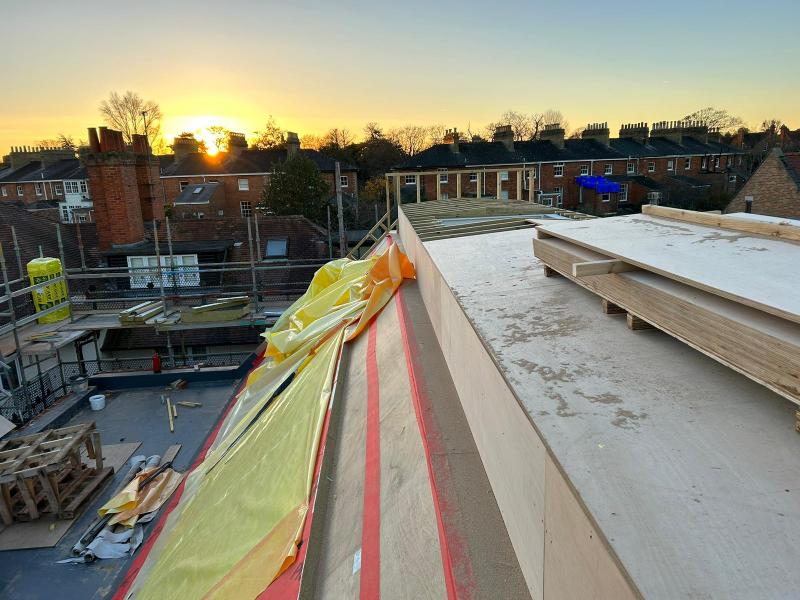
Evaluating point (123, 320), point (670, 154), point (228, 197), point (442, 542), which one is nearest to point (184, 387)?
point (123, 320)

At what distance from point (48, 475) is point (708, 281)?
26.1 feet

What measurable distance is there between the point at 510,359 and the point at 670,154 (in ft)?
142

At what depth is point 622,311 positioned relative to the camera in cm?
281

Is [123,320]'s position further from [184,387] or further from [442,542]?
[442,542]

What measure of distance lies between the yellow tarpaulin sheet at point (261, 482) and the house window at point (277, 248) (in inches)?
383

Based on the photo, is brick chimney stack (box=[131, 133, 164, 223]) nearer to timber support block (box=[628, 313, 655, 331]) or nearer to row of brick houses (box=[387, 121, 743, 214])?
timber support block (box=[628, 313, 655, 331])

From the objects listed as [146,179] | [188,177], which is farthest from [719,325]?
[188,177]

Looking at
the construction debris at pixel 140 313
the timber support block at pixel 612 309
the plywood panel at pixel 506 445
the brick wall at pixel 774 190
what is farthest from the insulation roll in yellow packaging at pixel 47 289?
the brick wall at pixel 774 190

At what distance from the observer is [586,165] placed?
1446 inches

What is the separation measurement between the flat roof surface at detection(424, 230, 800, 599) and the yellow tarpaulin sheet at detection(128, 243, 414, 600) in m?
2.03

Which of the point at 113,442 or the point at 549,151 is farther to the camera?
the point at 549,151

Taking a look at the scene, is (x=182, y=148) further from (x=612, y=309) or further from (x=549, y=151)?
(x=612, y=309)

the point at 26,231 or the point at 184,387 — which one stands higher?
the point at 26,231

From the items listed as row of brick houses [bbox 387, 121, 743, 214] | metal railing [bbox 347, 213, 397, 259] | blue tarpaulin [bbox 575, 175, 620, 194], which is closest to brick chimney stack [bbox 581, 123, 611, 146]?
row of brick houses [bbox 387, 121, 743, 214]
